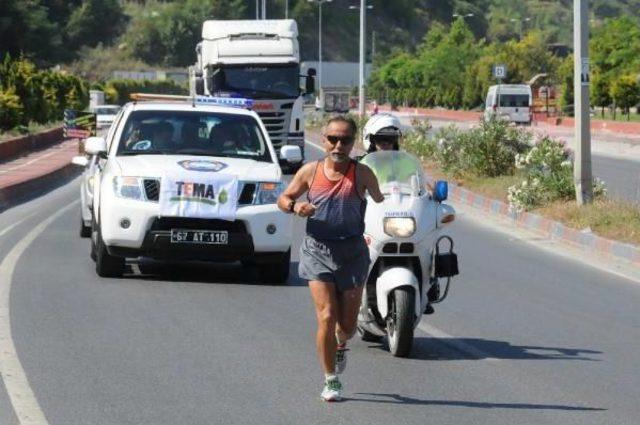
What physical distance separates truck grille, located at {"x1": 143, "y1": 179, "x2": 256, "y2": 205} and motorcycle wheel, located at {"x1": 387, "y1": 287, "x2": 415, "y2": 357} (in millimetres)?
4127

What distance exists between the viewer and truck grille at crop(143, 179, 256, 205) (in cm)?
1416

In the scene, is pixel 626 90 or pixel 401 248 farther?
pixel 626 90

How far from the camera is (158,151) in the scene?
15.2 m

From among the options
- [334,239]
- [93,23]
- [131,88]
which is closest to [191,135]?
[334,239]

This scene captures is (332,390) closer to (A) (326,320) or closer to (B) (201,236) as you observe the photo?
(A) (326,320)

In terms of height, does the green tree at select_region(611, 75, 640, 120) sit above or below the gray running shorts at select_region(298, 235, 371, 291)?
above

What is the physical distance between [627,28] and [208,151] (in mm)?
65774

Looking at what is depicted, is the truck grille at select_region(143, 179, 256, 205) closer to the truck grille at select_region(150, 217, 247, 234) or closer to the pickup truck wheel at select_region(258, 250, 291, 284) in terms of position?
the truck grille at select_region(150, 217, 247, 234)

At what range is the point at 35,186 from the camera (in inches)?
1178

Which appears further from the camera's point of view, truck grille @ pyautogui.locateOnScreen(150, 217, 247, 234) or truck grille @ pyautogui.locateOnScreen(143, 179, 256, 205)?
truck grille @ pyautogui.locateOnScreen(143, 179, 256, 205)

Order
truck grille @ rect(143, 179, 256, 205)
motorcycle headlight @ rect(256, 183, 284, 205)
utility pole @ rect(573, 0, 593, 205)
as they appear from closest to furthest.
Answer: truck grille @ rect(143, 179, 256, 205), motorcycle headlight @ rect(256, 183, 284, 205), utility pole @ rect(573, 0, 593, 205)

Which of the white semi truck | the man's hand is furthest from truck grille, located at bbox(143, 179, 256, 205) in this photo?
the white semi truck

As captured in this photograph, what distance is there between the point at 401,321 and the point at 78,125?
2855cm

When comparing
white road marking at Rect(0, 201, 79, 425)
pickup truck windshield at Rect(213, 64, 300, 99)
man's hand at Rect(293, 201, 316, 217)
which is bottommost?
Answer: white road marking at Rect(0, 201, 79, 425)
